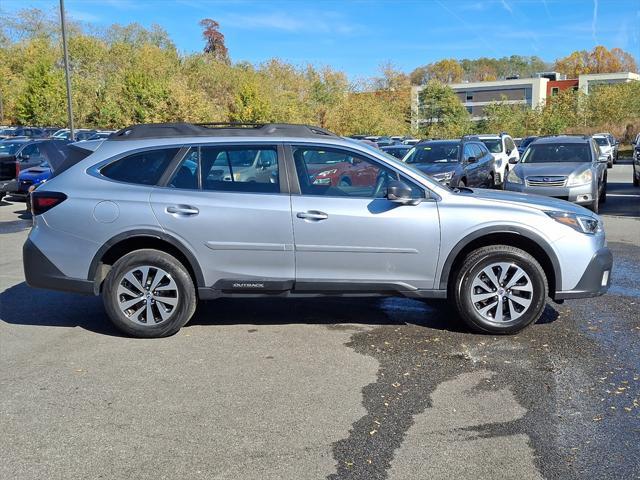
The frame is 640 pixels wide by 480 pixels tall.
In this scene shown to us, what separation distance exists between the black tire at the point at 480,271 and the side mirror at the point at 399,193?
2.49 ft

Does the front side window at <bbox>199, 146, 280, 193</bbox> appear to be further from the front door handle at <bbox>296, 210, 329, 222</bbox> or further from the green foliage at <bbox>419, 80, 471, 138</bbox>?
the green foliage at <bbox>419, 80, 471, 138</bbox>

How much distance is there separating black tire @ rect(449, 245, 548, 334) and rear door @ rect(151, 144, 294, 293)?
1.51m

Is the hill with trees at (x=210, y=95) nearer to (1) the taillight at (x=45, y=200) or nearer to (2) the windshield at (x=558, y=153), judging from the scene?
(2) the windshield at (x=558, y=153)

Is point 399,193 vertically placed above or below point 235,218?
above

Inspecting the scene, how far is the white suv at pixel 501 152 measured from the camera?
2072 centimetres

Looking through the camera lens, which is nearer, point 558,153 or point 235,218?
point 235,218

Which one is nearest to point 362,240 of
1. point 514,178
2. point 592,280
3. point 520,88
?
point 592,280

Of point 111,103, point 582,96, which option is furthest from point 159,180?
point 582,96

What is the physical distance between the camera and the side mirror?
5668mm

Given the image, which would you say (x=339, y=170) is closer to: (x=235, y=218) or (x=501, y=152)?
(x=235, y=218)

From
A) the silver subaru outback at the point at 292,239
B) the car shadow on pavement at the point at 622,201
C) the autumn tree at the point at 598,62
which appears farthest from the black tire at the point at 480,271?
the autumn tree at the point at 598,62

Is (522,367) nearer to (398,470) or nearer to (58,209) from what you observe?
(398,470)

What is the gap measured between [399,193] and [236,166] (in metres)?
1.50

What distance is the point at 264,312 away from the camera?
678cm
